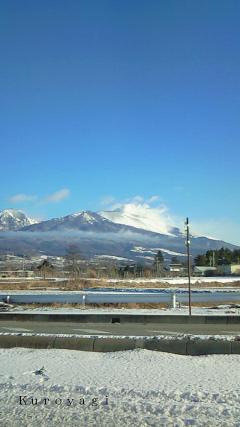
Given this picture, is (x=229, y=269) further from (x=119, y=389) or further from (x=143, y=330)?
(x=119, y=389)

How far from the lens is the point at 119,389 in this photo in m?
8.83

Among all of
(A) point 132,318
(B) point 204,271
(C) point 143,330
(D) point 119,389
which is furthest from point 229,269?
(D) point 119,389

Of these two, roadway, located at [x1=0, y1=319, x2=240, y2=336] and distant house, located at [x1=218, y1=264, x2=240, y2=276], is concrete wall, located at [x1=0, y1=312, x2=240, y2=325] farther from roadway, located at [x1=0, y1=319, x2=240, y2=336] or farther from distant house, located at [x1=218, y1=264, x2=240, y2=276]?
distant house, located at [x1=218, y1=264, x2=240, y2=276]

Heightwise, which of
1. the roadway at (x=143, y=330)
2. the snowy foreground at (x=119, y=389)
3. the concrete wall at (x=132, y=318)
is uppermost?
the concrete wall at (x=132, y=318)

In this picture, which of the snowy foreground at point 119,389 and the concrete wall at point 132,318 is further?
the concrete wall at point 132,318

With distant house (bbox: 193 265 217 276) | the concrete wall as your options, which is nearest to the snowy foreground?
the concrete wall

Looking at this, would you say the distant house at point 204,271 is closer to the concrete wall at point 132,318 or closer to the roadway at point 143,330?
the concrete wall at point 132,318

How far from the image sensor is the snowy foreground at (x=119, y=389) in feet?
23.5

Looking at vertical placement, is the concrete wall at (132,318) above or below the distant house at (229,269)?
below

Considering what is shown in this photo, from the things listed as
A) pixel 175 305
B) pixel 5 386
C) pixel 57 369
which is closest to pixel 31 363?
pixel 57 369

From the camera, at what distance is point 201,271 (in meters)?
167

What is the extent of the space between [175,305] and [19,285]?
55135 mm

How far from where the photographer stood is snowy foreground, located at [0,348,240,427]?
717 cm

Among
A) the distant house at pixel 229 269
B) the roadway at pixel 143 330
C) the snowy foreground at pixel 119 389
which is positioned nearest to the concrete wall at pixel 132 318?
the roadway at pixel 143 330
